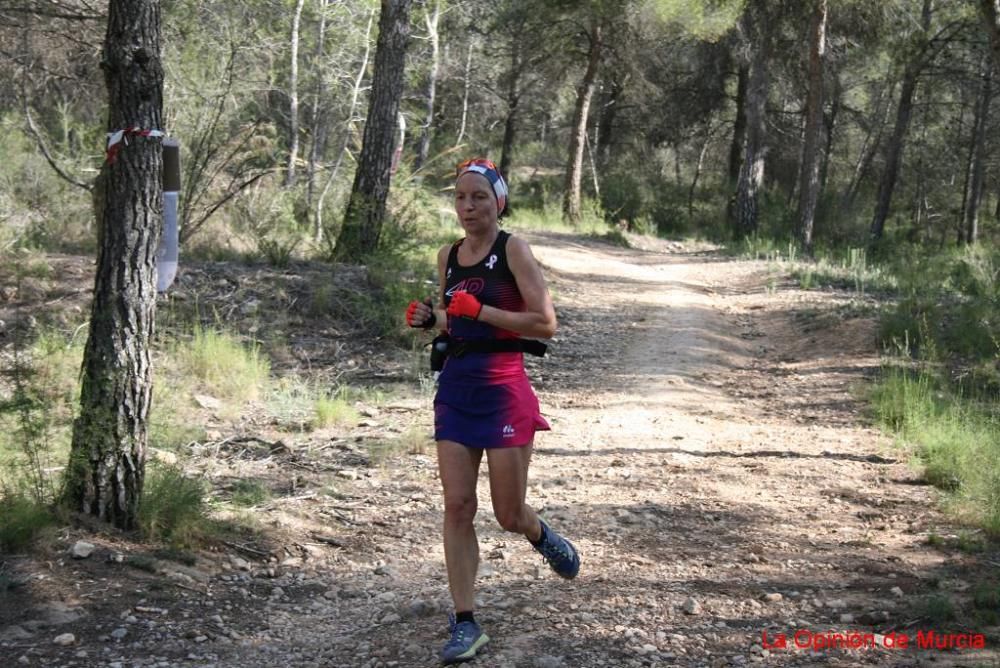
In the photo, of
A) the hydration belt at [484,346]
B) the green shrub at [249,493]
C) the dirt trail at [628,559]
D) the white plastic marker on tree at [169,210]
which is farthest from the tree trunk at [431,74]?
the hydration belt at [484,346]

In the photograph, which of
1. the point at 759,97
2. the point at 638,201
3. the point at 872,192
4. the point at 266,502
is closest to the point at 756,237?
the point at 759,97

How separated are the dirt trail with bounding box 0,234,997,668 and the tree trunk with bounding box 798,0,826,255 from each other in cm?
1235

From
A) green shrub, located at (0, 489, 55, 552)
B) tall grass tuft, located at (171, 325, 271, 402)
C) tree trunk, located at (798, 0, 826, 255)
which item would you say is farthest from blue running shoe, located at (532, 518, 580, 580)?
tree trunk, located at (798, 0, 826, 255)

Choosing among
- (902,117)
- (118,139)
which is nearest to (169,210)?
(118,139)

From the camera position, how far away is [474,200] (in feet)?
13.5

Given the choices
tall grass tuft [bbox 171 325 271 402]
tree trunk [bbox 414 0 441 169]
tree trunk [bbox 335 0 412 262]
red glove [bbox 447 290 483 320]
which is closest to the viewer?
red glove [bbox 447 290 483 320]

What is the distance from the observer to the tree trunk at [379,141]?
38.6 ft

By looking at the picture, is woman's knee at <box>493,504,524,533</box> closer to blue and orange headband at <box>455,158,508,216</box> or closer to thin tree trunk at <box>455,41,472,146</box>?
blue and orange headband at <box>455,158,508,216</box>

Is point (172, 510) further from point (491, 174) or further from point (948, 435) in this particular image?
point (948, 435)

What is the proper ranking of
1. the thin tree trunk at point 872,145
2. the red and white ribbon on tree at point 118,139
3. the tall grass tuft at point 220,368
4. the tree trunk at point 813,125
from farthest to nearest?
the thin tree trunk at point 872,145
the tree trunk at point 813,125
the tall grass tuft at point 220,368
the red and white ribbon on tree at point 118,139

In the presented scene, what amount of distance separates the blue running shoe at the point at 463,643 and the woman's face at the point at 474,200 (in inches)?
62.6

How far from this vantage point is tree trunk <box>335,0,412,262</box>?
38.6ft

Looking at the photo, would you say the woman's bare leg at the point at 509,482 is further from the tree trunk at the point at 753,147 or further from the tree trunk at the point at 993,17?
the tree trunk at the point at 753,147

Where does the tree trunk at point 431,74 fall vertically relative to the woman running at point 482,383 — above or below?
above
